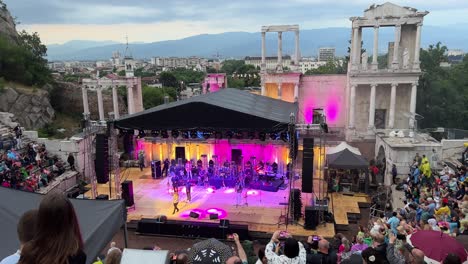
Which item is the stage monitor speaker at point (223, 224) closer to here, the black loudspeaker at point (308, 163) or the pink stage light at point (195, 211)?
the pink stage light at point (195, 211)

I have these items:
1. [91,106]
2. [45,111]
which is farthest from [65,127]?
[91,106]

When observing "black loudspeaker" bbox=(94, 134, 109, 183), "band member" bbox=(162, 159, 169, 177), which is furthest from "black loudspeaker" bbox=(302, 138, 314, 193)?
"band member" bbox=(162, 159, 169, 177)

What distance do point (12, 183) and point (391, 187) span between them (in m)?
17.1

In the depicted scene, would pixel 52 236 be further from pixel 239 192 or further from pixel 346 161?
pixel 346 161

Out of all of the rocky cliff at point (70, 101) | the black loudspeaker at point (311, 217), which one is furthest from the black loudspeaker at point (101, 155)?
the rocky cliff at point (70, 101)

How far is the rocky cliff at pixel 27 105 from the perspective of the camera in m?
30.5

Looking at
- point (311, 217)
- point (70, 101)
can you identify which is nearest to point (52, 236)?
point (311, 217)

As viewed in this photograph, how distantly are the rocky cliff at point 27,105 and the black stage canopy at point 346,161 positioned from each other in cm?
2563

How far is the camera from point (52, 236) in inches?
96.3

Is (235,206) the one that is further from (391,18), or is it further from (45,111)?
(45,111)

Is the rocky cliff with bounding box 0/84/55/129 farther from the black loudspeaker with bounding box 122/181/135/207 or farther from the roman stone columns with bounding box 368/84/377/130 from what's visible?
the roman stone columns with bounding box 368/84/377/130

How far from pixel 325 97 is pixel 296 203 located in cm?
1466

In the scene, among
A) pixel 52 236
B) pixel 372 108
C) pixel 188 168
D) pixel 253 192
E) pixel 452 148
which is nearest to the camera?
pixel 52 236

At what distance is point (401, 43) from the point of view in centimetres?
2578
